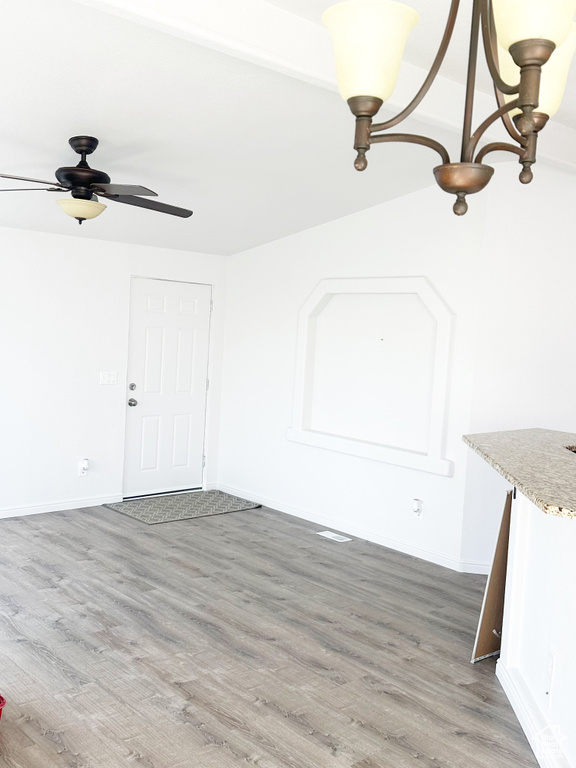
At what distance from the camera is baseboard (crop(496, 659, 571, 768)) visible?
2.46 metres

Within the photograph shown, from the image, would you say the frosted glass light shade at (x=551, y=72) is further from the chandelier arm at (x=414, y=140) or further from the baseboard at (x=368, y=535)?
the baseboard at (x=368, y=535)

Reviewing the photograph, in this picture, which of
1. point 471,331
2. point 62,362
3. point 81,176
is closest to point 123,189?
point 81,176

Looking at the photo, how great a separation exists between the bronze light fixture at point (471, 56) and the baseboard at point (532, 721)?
196 cm

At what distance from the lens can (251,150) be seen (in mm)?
4168

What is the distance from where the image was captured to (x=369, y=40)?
4.60 feet

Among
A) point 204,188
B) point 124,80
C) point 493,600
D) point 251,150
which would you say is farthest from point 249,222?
point 493,600

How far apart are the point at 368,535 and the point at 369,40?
14.8 feet

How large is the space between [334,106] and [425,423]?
2.47m

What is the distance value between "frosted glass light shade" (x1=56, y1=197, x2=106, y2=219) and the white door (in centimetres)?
267

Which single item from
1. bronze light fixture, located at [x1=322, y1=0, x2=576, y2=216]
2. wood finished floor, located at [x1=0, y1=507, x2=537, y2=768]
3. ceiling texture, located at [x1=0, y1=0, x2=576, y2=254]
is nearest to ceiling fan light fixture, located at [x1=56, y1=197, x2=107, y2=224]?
ceiling texture, located at [x1=0, y1=0, x2=576, y2=254]

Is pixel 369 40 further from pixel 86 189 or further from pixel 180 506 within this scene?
pixel 180 506

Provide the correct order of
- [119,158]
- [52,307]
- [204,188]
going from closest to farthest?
[119,158] < [204,188] < [52,307]

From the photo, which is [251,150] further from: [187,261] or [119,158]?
[187,261]

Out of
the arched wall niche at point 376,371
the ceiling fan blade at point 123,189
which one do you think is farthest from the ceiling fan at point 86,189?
the arched wall niche at point 376,371
